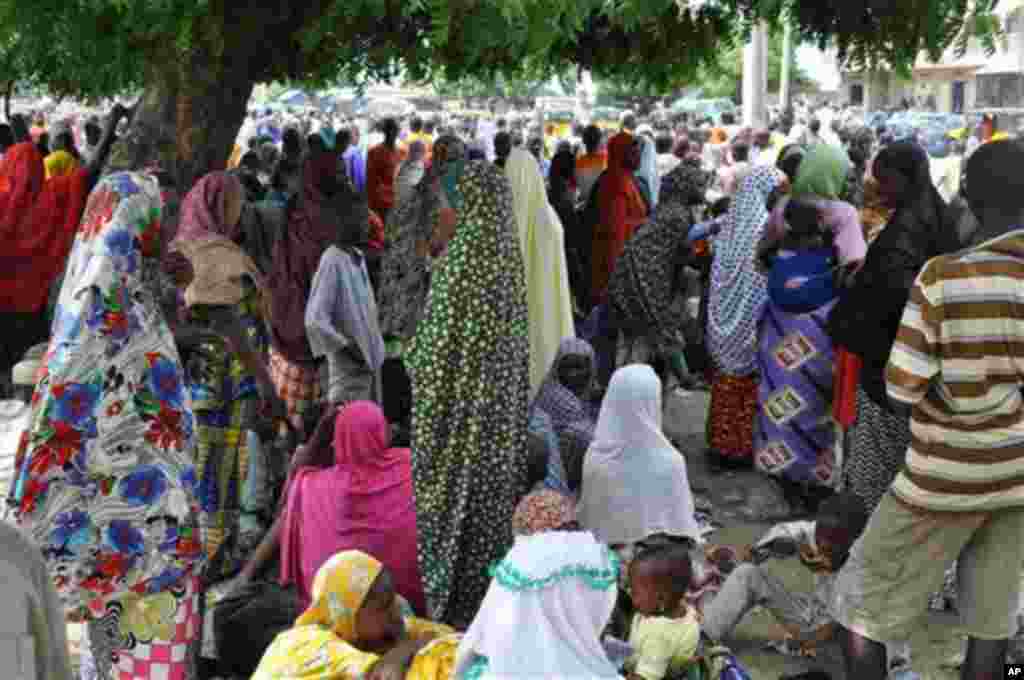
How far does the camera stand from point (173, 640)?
13.4 feet

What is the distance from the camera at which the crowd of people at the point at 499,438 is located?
154 inches

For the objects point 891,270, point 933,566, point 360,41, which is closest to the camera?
point 933,566

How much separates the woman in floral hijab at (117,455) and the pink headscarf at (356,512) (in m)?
0.74

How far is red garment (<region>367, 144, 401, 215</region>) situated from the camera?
12.1m

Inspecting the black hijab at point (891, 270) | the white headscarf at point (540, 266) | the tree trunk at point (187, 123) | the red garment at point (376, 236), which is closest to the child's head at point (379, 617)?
the black hijab at point (891, 270)

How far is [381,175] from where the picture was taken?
12477mm

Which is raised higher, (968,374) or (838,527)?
(968,374)

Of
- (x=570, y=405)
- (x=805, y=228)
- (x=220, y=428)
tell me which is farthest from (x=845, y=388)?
(x=220, y=428)

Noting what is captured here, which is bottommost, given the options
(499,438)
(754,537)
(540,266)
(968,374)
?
(754,537)

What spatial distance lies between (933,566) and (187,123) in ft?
13.1

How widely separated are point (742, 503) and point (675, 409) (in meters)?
2.10

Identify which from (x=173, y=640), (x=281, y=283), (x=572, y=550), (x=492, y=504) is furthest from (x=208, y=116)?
(x=572, y=550)

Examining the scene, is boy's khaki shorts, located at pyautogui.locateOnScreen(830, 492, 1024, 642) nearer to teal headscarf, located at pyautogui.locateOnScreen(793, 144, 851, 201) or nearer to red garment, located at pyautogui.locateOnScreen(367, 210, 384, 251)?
teal headscarf, located at pyautogui.locateOnScreen(793, 144, 851, 201)

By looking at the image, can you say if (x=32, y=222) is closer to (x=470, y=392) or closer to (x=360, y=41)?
(x=360, y=41)
